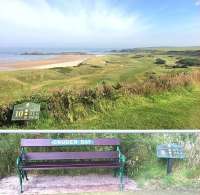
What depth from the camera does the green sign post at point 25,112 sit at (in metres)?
6.31

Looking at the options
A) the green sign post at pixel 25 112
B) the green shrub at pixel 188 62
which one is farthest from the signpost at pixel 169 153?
the green sign post at pixel 25 112

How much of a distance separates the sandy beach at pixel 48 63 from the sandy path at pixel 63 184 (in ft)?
6.01

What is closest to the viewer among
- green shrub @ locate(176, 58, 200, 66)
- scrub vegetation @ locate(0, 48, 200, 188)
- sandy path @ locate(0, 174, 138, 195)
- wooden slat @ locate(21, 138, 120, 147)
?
sandy path @ locate(0, 174, 138, 195)

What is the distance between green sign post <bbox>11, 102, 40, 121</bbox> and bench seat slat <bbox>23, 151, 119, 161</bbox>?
0.92 metres

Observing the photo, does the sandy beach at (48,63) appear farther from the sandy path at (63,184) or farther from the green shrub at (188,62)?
the sandy path at (63,184)

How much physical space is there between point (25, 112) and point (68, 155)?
1.17 m

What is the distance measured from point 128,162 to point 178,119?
1.19 meters

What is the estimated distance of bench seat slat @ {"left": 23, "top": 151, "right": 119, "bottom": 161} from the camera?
5.52 metres

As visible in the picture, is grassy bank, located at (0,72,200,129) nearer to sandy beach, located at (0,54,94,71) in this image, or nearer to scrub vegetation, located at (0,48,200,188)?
scrub vegetation, located at (0,48,200,188)

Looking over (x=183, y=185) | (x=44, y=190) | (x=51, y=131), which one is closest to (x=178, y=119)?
(x=183, y=185)

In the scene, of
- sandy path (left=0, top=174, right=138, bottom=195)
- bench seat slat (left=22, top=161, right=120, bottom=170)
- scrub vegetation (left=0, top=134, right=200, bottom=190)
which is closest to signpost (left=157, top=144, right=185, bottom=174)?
scrub vegetation (left=0, top=134, right=200, bottom=190)

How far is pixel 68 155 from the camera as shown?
219 inches

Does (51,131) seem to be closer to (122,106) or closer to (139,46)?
(122,106)

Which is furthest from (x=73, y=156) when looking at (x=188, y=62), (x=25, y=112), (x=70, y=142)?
(x=188, y=62)
